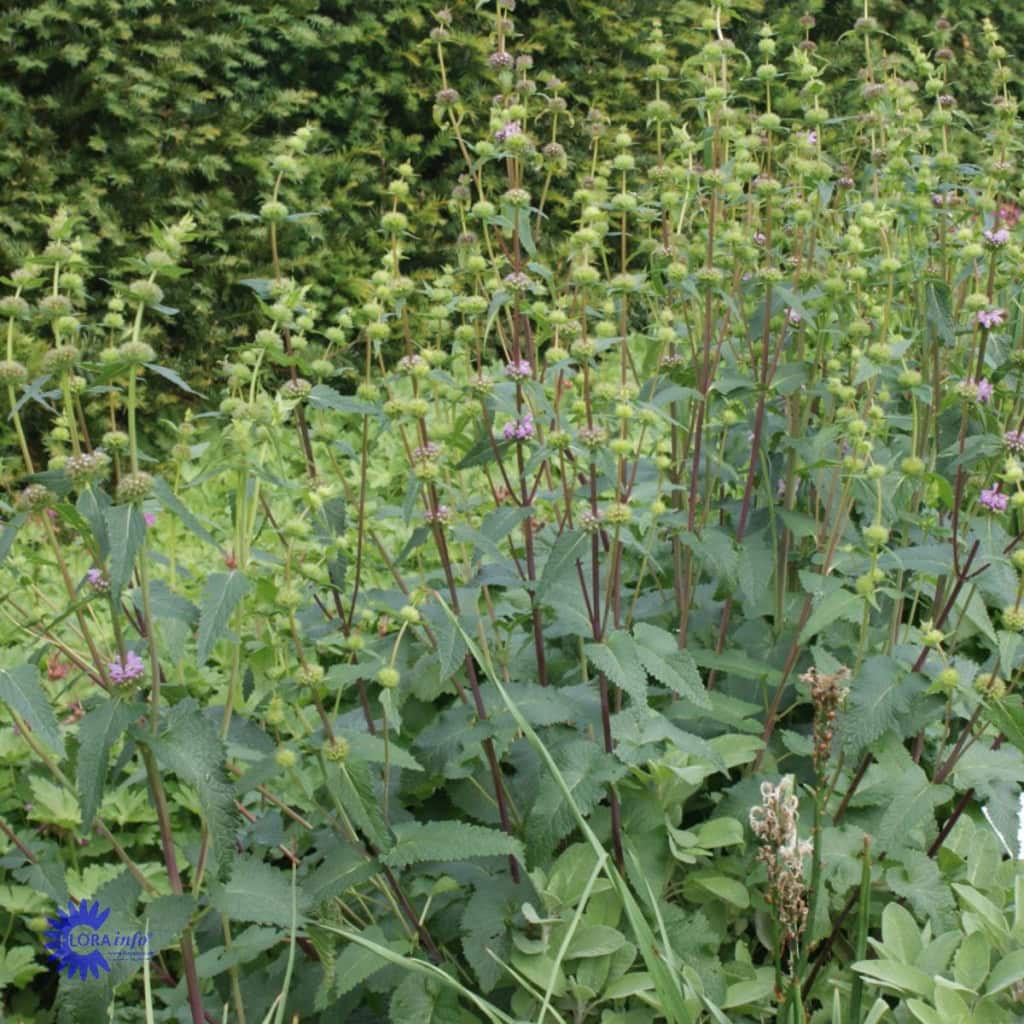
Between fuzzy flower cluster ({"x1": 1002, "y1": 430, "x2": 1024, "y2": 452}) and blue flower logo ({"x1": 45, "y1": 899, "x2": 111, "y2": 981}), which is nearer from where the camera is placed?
blue flower logo ({"x1": 45, "y1": 899, "x2": 111, "y2": 981})

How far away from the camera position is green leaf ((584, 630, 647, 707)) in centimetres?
182

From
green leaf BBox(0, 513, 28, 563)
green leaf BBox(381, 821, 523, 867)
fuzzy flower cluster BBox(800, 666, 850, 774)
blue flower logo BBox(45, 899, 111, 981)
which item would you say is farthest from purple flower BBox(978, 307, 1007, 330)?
blue flower logo BBox(45, 899, 111, 981)

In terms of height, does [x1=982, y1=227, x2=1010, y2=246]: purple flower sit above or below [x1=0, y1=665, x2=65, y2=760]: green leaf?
above

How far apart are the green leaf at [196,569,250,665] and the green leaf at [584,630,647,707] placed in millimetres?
547

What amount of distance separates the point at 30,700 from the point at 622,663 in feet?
2.74

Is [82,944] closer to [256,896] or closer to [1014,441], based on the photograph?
[256,896]

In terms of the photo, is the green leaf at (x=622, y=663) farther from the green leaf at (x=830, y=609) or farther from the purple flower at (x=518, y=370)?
the purple flower at (x=518, y=370)

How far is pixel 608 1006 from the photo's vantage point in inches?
79.0

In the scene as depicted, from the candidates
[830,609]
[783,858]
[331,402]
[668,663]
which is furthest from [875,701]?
[331,402]

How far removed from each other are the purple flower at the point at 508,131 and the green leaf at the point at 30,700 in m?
1.10

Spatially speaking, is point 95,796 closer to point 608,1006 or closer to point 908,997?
point 608,1006

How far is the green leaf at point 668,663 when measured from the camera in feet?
6.29

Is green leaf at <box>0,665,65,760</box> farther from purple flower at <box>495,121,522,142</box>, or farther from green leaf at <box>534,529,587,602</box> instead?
purple flower at <box>495,121,522,142</box>

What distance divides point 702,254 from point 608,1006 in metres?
1.38
